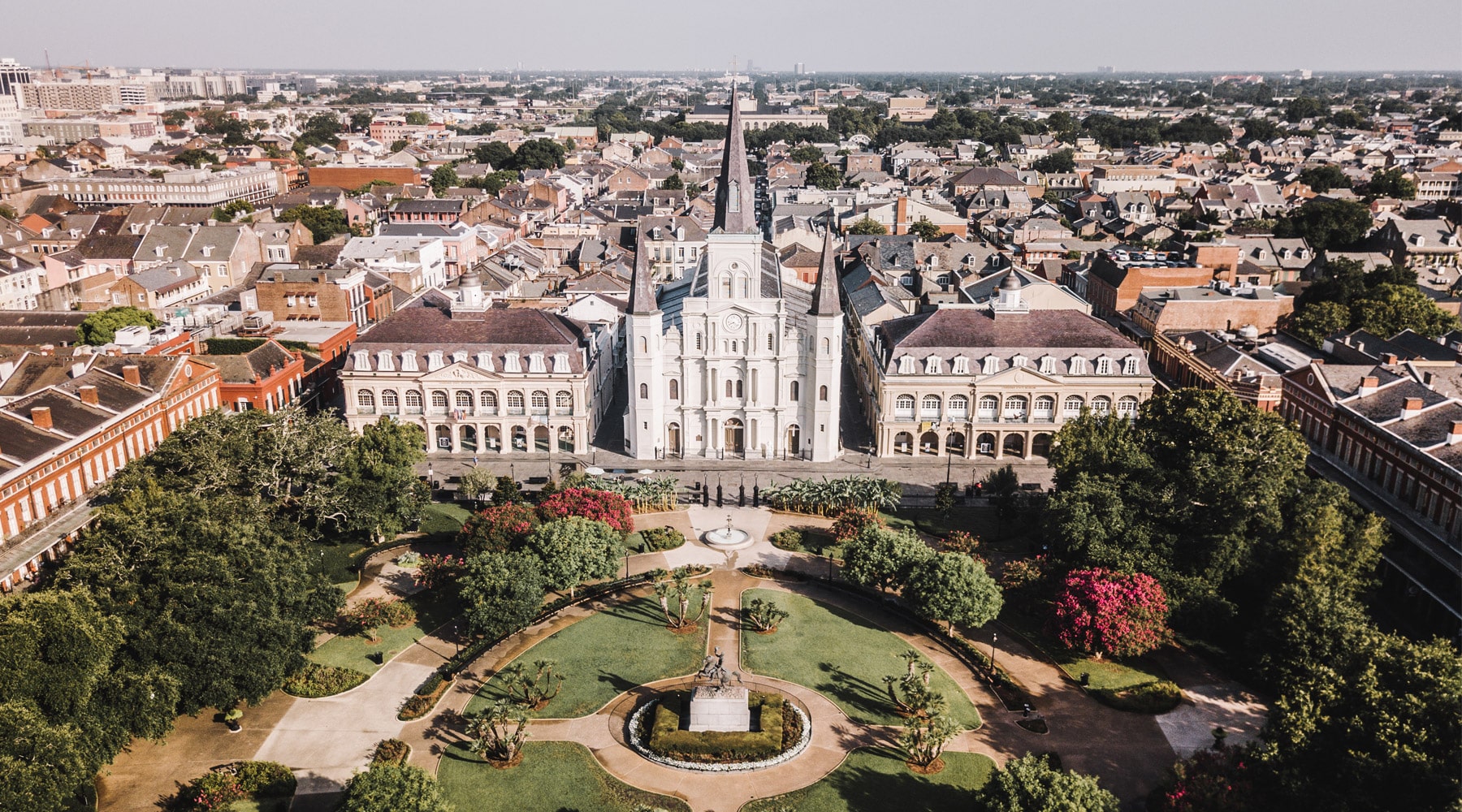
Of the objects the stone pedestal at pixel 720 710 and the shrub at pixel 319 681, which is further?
the shrub at pixel 319 681

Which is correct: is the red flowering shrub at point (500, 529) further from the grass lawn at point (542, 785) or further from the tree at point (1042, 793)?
the tree at point (1042, 793)

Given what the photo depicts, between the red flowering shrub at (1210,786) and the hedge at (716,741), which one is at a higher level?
the red flowering shrub at (1210,786)

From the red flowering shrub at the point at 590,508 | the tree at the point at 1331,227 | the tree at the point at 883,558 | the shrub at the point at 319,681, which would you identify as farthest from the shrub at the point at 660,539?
the tree at the point at 1331,227

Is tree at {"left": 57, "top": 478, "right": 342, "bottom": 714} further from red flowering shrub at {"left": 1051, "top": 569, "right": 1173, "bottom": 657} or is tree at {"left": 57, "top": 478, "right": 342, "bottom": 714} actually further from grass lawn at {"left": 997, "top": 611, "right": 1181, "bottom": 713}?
grass lawn at {"left": 997, "top": 611, "right": 1181, "bottom": 713}

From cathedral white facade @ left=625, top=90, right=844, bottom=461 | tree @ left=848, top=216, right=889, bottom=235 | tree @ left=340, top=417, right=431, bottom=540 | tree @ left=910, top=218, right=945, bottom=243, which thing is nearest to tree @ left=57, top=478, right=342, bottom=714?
tree @ left=340, top=417, right=431, bottom=540

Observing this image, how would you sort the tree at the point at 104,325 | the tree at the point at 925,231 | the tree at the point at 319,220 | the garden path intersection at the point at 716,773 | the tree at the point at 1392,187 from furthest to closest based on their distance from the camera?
the tree at the point at 1392,187
the tree at the point at 319,220
the tree at the point at 925,231
the tree at the point at 104,325
the garden path intersection at the point at 716,773

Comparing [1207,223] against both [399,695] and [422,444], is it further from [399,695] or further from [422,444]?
[399,695]

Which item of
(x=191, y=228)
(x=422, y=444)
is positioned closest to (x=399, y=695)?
(x=422, y=444)
